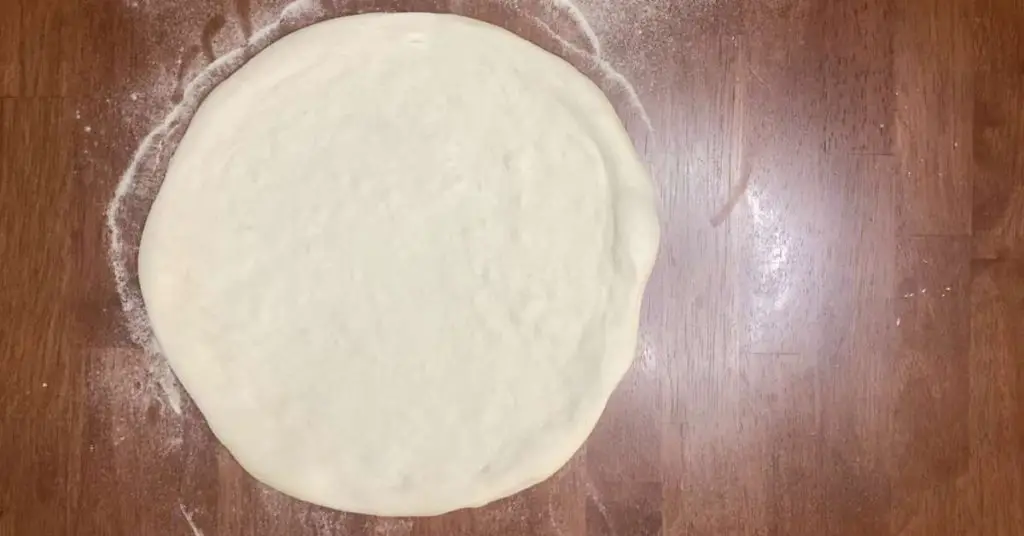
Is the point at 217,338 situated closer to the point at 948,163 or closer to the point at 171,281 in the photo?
the point at 171,281

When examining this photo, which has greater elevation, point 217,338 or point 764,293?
point 764,293

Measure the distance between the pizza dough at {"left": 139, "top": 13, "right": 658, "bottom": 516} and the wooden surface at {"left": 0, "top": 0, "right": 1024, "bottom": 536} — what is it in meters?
0.04

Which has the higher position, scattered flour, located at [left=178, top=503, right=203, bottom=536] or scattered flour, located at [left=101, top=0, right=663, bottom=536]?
scattered flour, located at [left=101, top=0, right=663, bottom=536]

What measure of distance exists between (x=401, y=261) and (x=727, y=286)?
31 centimetres

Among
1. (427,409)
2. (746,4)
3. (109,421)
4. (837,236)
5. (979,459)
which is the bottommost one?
(109,421)

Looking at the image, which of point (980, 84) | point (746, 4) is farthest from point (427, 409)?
point (980, 84)

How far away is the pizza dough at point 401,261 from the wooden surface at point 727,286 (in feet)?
0.12

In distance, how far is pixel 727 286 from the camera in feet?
2.53

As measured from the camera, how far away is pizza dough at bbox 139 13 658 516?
0.74 metres

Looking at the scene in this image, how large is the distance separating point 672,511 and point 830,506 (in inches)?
6.2

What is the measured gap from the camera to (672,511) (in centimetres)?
77

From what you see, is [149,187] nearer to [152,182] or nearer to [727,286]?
[152,182]

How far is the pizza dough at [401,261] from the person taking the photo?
2.41 feet

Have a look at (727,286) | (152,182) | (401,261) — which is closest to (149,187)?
(152,182)
